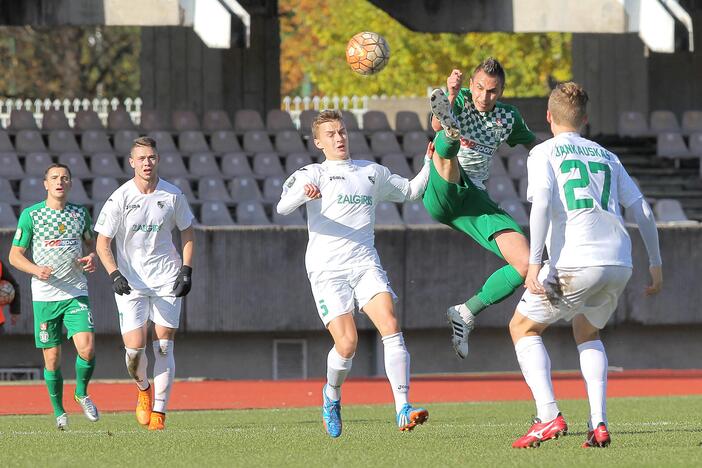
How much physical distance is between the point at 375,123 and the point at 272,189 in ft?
11.2

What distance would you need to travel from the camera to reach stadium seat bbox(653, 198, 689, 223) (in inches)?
811

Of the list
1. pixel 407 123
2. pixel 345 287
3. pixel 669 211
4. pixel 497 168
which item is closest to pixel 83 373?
pixel 345 287

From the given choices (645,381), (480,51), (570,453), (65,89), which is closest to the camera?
(570,453)

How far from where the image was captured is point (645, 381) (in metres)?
18.0

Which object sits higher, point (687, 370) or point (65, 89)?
point (65, 89)

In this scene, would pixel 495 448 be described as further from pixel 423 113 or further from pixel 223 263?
pixel 423 113

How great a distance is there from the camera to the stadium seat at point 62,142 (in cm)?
2139

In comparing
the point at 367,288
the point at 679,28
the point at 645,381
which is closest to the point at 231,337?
the point at 645,381

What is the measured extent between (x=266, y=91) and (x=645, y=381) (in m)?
10.3

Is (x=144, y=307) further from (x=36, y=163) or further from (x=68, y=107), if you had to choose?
(x=68, y=107)

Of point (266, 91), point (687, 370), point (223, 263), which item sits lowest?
point (687, 370)

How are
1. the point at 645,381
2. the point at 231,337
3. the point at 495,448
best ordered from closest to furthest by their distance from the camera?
the point at 495,448
the point at 645,381
the point at 231,337

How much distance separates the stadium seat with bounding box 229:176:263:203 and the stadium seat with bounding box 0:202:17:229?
9.92ft

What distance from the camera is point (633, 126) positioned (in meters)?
24.8
